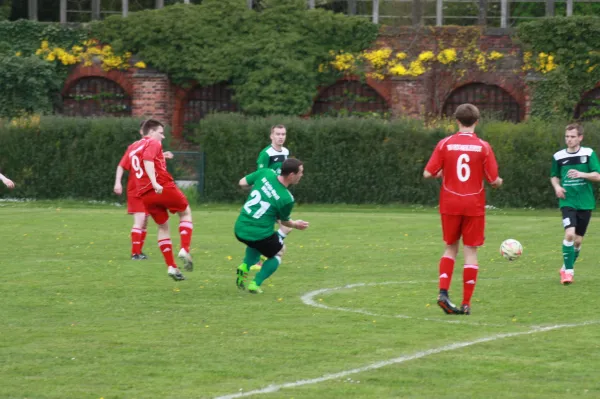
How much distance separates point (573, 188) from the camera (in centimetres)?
1409

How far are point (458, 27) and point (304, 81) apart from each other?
517cm

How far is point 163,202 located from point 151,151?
630 mm

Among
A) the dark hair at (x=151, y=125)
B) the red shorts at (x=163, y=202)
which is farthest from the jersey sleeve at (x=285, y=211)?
the dark hair at (x=151, y=125)

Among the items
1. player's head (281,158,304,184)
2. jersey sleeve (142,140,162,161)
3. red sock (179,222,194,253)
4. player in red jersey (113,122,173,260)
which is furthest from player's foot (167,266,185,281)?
player in red jersey (113,122,173,260)

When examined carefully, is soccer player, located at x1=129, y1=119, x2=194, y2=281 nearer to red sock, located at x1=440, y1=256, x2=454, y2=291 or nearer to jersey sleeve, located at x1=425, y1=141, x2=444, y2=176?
red sock, located at x1=440, y1=256, x2=454, y2=291

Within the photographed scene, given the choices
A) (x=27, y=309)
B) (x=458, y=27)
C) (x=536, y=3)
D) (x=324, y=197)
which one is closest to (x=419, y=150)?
(x=324, y=197)

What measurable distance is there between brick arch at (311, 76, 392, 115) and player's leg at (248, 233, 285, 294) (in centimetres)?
2619

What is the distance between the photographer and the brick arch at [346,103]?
38.7 meters

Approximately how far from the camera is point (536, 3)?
130ft

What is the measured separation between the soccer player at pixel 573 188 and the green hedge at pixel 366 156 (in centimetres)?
1663

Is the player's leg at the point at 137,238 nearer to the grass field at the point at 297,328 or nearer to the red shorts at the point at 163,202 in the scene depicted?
the grass field at the point at 297,328

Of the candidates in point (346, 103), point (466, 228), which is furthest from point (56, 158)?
point (466, 228)

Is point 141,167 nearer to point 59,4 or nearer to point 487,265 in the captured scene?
point 487,265

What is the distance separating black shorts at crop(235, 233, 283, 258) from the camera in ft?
40.5
